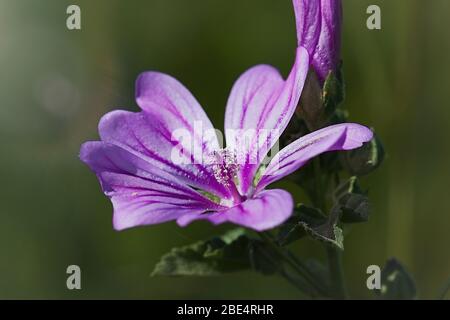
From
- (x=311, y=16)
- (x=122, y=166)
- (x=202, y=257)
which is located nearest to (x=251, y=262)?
(x=202, y=257)

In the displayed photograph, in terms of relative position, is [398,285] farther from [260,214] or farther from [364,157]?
[260,214]

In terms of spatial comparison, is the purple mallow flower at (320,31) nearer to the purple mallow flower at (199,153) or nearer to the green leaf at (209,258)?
the purple mallow flower at (199,153)

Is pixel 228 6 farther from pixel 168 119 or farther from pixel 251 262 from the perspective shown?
pixel 251 262

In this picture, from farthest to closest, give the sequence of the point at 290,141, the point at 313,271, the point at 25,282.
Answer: the point at 25,282
the point at 313,271
the point at 290,141

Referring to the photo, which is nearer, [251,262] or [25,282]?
[251,262]

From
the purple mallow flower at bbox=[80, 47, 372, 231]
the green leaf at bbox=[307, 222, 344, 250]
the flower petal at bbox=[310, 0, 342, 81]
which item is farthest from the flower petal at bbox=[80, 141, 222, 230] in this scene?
the flower petal at bbox=[310, 0, 342, 81]

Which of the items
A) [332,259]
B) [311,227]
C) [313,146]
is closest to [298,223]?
[311,227]

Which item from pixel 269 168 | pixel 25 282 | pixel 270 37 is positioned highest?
pixel 270 37
